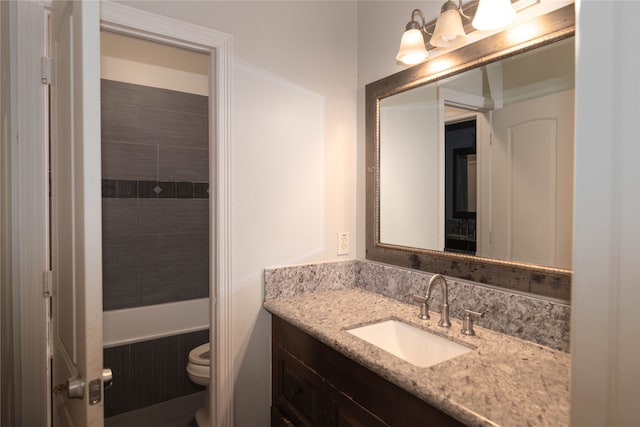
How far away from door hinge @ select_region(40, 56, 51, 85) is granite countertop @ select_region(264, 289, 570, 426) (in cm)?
122

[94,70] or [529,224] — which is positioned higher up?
[94,70]

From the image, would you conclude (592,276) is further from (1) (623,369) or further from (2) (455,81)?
(2) (455,81)

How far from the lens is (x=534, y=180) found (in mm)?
1228

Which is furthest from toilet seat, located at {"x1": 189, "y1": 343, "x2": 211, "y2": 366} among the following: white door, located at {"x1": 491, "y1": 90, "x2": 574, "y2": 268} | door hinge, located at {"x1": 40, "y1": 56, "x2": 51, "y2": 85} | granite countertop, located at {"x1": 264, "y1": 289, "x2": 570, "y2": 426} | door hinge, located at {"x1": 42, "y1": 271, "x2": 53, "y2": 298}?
white door, located at {"x1": 491, "y1": 90, "x2": 574, "y2": 268}

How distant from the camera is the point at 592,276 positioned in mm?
552

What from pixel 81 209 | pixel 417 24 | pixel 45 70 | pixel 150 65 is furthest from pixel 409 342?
pixel 150 65

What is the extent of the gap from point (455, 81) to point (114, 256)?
233 cm

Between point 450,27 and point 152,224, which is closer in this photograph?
point 450,27

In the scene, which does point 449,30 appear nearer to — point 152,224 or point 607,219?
point 607,219

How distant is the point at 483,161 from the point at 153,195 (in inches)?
85.6

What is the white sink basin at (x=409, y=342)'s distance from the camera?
50.1 inches

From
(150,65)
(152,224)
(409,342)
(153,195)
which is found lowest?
(409,342)

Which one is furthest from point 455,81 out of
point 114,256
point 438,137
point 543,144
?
point 114,256

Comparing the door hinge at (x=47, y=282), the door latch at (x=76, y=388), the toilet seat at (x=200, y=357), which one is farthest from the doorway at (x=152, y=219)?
the door latch at (x=76, y=388)
